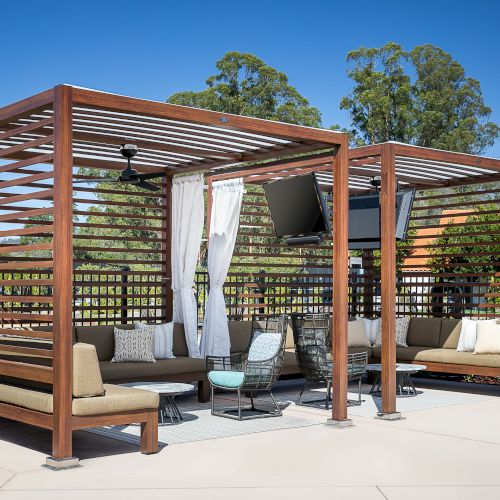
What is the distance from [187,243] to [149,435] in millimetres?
4492

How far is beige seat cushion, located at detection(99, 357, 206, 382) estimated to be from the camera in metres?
9.16

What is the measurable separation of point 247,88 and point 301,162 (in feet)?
85.2

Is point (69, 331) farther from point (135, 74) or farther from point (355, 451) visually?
point (135, 74)

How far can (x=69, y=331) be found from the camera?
648 cm

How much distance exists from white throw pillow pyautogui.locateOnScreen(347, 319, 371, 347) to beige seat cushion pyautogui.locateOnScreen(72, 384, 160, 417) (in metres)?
5.55

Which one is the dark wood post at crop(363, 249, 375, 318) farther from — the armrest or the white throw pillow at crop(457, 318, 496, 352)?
the armrest

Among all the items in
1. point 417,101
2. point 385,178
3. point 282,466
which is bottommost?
point 282,466

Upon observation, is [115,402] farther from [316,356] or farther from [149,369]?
[316,356]

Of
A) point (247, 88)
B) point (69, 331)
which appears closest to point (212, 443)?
point (69, 331)

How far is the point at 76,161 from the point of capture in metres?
10.3

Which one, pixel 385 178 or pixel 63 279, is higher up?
pixel 385 178

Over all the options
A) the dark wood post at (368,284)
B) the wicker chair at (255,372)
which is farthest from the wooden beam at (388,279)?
the dark wood post at (368,284)

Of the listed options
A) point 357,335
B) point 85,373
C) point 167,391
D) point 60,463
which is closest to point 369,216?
point 357,335

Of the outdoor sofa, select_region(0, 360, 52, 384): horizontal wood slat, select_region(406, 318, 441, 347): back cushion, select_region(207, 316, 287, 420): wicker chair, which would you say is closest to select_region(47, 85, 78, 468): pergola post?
select_region(0, 360, 52, 384): horizontal wood slat
